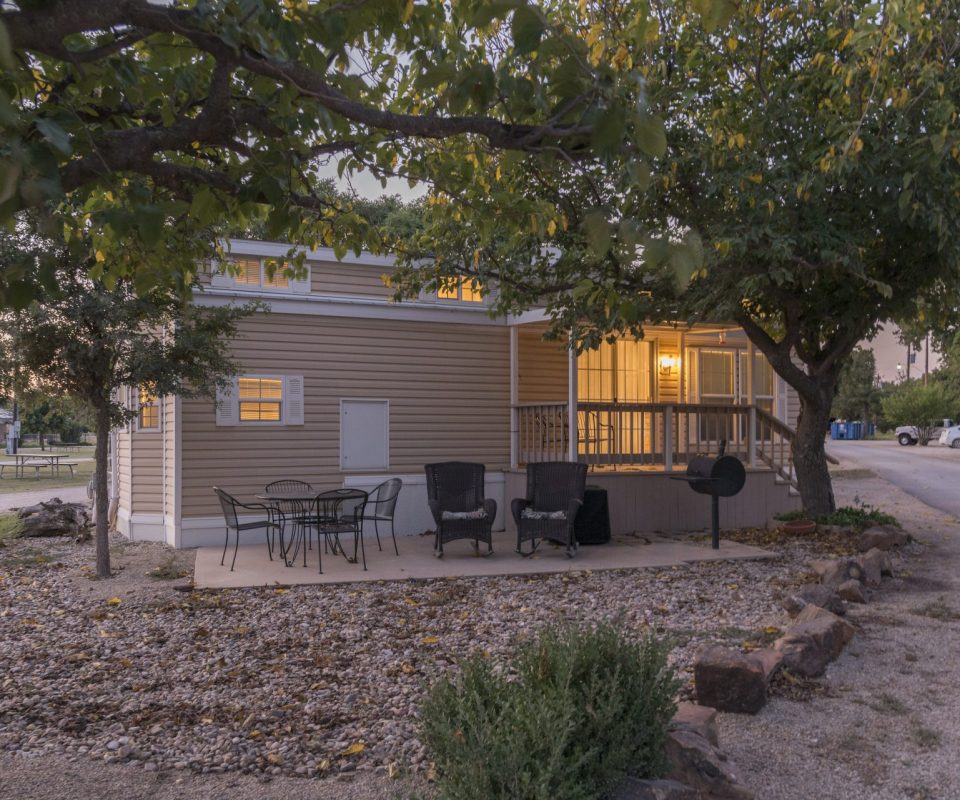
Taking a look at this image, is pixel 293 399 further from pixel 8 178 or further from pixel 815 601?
pixel 8 178

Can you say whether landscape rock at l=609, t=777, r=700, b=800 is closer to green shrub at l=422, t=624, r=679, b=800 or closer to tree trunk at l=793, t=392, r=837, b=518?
green shrub at l=422, t=624, r=679, b=800

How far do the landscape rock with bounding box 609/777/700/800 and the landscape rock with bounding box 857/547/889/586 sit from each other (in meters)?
5.53

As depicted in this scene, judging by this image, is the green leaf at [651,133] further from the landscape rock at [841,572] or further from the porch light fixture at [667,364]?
the porch light fixture at [667,364]

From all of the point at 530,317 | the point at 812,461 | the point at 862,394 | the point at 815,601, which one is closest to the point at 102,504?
the point at 530,317

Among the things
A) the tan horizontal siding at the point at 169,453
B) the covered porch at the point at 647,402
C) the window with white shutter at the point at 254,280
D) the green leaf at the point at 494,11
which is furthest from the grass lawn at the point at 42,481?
the green leaf at the point at 494,11

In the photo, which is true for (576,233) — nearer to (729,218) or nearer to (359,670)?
(729,218)

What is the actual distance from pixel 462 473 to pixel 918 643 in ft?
18.5

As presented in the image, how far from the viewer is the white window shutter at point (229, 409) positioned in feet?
34.9

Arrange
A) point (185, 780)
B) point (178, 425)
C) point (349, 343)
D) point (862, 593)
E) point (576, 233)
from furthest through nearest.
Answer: point (349, 343), point (178, 425), point (576, 233), point (862, 593), point (185, 780)

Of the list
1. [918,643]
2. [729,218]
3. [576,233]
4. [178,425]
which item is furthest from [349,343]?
[918,643]

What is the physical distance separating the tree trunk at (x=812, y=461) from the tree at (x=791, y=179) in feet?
4.41

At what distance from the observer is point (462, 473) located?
10.4m

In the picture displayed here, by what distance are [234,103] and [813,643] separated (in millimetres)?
4473

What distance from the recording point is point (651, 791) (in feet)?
9.25
